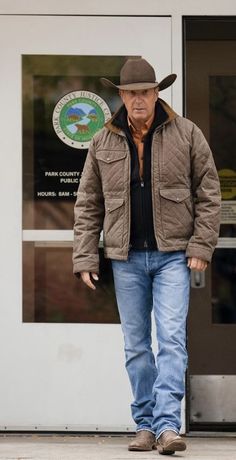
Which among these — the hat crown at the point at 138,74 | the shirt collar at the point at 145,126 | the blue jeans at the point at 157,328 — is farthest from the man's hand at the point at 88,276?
the hat crown at the point at 138,74

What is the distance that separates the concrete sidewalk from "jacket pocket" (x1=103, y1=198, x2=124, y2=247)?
106 cm

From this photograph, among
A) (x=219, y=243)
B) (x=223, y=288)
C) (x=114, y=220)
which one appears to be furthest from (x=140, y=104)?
(x=223, y=288)

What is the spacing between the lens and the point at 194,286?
23.9 feet

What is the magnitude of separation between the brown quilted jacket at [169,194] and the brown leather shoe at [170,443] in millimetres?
863

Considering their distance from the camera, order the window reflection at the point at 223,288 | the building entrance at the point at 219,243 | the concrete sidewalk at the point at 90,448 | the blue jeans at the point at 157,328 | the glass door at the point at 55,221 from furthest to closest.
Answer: the window reflection at the point at 223,288
the building entrance at the point at 219,243
the glass door at the point at 55,221
the concrete sidewalk at the point at 90,448
the blue jeans at the point at 157,328

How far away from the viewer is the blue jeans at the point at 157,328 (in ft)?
17.4

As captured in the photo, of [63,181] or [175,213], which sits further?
[63,181]

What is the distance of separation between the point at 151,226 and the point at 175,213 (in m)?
0.13

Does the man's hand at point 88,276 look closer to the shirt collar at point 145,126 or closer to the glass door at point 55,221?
the shirt collar at point 145,126

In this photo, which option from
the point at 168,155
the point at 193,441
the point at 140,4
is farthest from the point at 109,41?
the point at 193,441

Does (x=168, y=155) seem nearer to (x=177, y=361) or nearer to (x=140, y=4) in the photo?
(x=177, y=361)

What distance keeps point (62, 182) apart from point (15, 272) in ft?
1.98

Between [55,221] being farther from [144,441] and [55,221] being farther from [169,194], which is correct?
[144,441]

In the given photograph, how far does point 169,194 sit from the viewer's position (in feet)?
17.7
